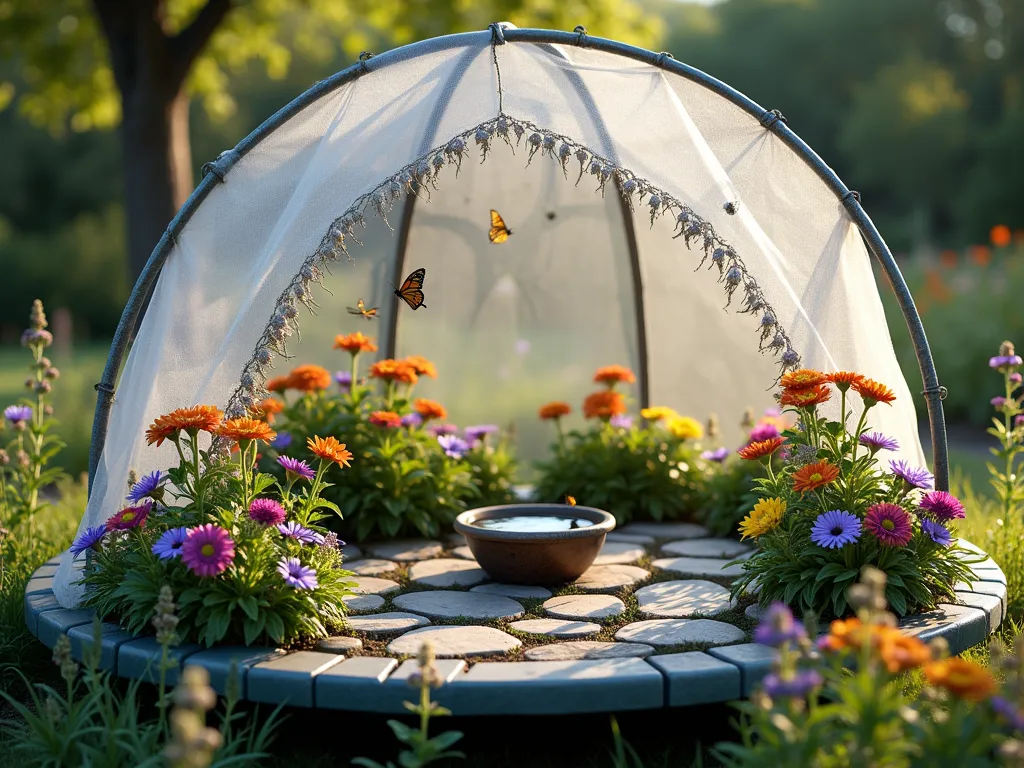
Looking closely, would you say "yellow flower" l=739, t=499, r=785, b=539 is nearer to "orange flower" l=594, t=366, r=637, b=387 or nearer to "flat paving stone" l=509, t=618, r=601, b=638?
"flat paving stone" l=509, t=618, r=601, b=638

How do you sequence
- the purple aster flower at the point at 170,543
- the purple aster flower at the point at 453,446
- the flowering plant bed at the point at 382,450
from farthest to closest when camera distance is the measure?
the purple aster flower at the point at 453,446 → the flowering plant bed at the point at 382,450 → the purple aster flower at the point at 170,543

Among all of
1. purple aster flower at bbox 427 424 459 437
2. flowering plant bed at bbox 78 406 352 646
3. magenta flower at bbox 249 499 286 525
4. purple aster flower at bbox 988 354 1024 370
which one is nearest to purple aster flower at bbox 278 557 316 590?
flowering plant bed at bbox 78 406 352 646

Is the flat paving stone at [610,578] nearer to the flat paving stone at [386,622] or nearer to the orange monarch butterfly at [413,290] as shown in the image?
the flat paving stone at [386,622]

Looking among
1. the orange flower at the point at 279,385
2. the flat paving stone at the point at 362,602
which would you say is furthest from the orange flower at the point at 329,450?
the orange flower at the point at 279,385

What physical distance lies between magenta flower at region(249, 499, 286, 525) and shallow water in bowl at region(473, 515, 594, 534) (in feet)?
3.55

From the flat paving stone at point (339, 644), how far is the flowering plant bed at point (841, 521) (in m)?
1.36

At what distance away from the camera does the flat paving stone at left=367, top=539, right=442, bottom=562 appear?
179 inches

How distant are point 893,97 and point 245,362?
2787cm

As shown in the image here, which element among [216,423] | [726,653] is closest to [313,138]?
[216,423]

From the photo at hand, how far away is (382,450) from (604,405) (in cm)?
123

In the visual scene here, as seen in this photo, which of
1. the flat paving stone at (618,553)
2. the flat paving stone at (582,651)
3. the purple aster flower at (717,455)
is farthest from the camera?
the purple aster flower at (717,455)

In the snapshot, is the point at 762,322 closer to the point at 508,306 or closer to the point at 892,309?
the point at 508,306

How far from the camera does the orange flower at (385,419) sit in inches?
182

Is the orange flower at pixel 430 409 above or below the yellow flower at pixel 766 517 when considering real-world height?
above
